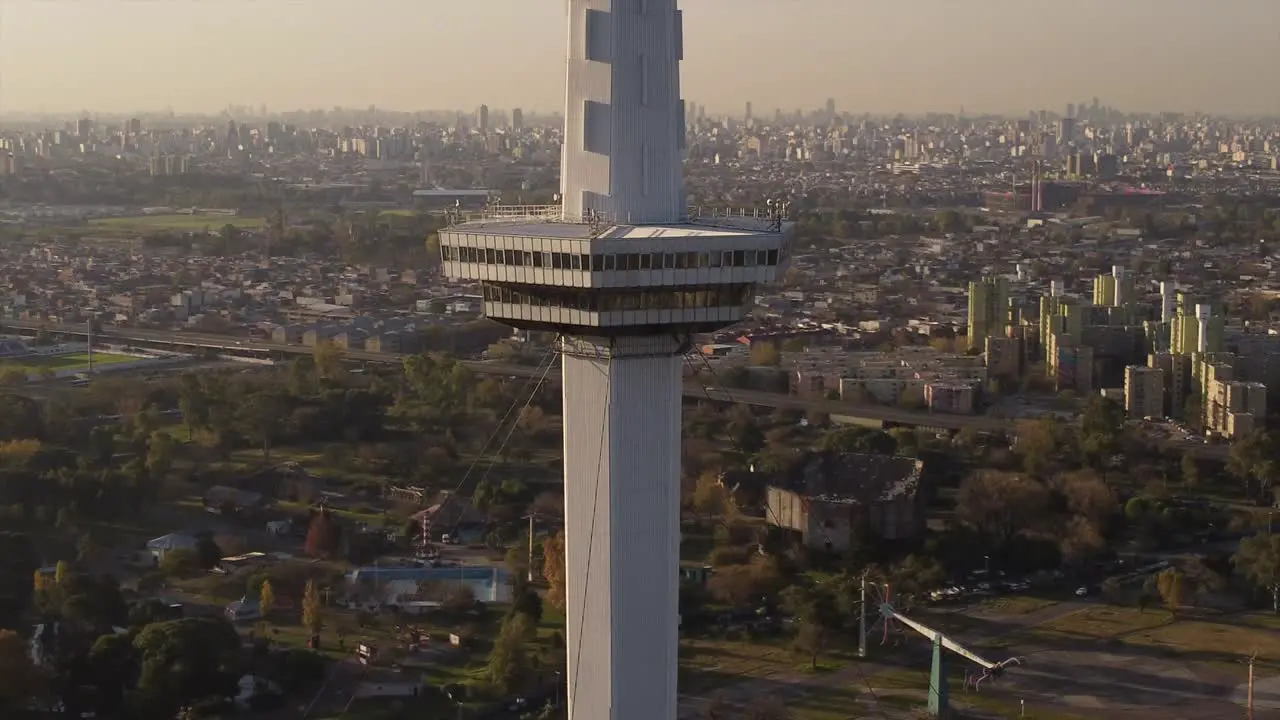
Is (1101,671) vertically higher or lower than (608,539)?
lower

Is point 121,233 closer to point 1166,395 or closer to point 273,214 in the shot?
point 273,214

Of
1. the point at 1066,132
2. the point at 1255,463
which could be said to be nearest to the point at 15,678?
the point at 1255,463

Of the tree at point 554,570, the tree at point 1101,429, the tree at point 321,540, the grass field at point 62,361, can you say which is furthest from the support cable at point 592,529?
the grass field at point 62,361

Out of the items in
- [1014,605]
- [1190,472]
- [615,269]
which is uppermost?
[615,269]

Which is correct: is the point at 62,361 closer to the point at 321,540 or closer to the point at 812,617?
the point at 321,540

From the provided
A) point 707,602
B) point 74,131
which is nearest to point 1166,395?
point 707,602

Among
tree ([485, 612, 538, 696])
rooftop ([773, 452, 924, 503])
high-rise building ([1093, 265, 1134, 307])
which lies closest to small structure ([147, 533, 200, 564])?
tree ([485, 612, 538, 696])

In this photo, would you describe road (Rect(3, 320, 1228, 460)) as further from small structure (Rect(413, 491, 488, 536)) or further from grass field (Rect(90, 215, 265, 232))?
grass field (Rect(90, 215, 265, 232))
